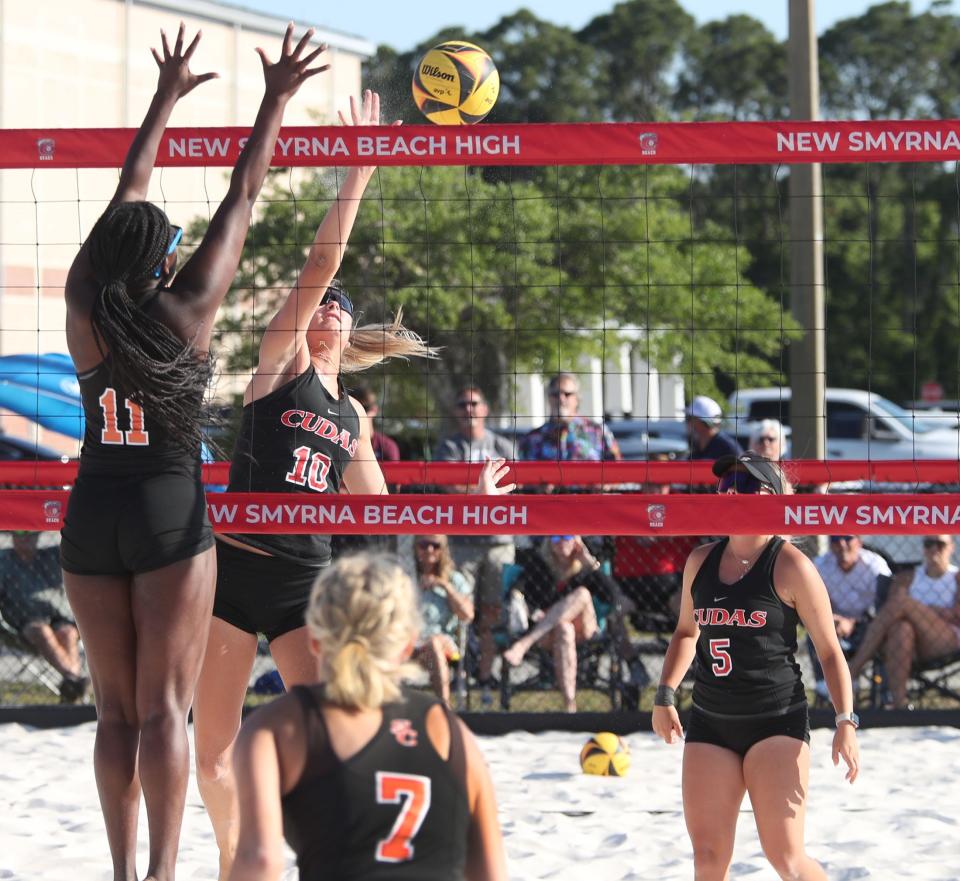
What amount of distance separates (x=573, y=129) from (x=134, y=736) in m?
2.25

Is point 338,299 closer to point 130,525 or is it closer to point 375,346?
point 375,346

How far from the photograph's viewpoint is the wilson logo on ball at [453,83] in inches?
A: 187

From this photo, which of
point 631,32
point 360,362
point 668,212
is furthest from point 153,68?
point 631,32

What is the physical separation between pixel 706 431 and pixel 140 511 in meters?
5.07

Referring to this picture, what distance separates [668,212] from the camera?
22.2 meters

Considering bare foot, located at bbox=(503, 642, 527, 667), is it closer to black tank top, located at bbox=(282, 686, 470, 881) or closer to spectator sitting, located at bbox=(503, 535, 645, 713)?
spectator sitting, located at bbox=(503, 535, 645, 713)

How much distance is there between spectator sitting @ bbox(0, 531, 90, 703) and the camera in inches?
300

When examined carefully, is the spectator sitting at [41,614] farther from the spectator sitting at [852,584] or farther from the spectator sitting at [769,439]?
the spectator sitting at [852,584]

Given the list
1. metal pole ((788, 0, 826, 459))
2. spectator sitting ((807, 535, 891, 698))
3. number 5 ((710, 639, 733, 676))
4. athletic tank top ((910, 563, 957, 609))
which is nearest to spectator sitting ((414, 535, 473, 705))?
spectator sitting ((807, 535, 891, 698))

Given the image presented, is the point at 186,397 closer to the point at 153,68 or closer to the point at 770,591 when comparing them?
the point at 770,591

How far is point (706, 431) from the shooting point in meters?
7.82

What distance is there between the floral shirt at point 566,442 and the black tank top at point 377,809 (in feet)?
17.0

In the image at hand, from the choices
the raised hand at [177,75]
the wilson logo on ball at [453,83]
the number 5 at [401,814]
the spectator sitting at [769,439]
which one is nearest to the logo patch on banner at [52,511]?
A: the raised hand at [177,75]

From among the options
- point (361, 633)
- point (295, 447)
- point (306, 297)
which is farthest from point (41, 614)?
point (361, 633)
